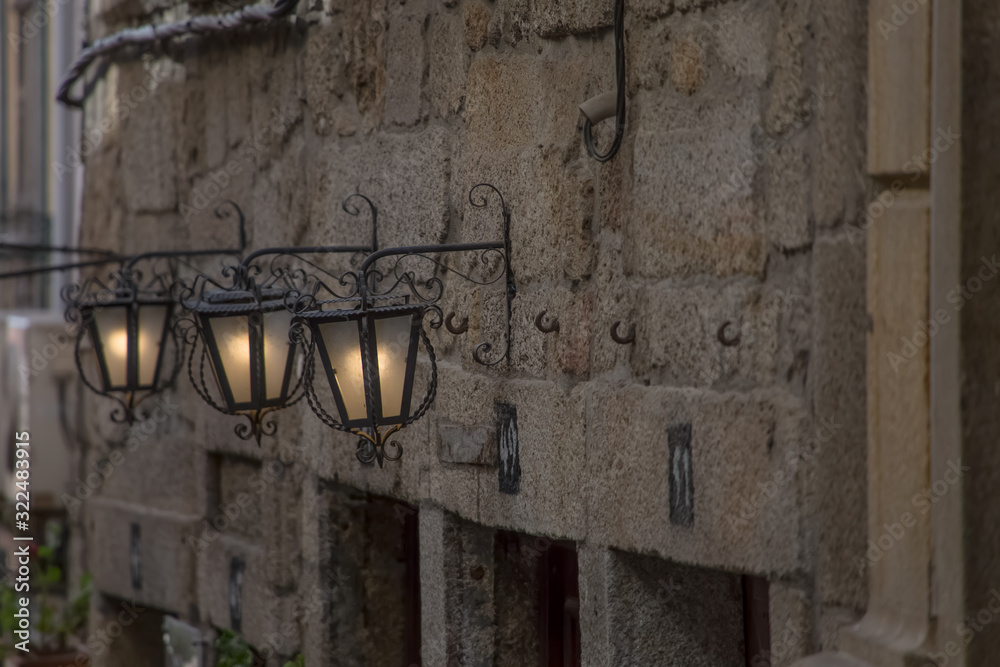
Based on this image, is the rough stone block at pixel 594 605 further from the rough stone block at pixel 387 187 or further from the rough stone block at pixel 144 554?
the rough stone block at pixel 144 554

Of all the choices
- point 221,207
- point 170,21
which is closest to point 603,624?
point 221,207

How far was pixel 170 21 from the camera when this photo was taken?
4.83 meters

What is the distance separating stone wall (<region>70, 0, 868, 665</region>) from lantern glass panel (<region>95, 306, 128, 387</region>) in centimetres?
52

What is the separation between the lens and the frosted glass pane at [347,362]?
268 centimetres

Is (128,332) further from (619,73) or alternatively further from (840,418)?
(840,418)

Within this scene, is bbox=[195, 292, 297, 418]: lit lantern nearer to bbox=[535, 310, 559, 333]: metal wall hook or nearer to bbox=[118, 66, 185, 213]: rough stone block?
bbox=[535, 310, 559, 333]: metal wall hook

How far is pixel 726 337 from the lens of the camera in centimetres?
243

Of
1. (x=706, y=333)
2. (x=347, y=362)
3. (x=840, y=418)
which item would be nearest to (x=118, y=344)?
(x=347, y=362)

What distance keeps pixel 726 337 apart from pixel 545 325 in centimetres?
61

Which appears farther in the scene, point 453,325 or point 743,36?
point 453,325

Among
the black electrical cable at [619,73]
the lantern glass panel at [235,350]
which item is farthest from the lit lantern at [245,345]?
the black electrical cable at [619,73]

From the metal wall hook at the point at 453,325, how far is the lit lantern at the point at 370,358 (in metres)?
0.45

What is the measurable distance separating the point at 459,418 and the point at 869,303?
1391 millimetres

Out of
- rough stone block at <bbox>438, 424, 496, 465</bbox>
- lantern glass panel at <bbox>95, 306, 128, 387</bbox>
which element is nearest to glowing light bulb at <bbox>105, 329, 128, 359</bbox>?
lantern glass panel at <bbox>95, 306, 128, 387</bbox>
